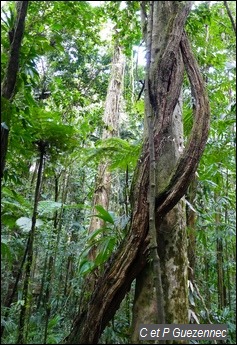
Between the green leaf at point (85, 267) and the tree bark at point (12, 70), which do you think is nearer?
the tree bark at point (12, 70)

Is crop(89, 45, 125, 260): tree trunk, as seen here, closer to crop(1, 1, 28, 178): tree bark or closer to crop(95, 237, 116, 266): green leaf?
crop(95, 237, 116, 266): green leaf

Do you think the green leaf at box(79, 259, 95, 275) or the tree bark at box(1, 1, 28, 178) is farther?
the green leaf at box(79, 259, 95, 275)

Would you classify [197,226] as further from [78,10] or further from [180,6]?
[78,10]

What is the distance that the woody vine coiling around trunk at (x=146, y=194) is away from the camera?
2.34 meters

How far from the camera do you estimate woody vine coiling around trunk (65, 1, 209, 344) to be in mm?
2344

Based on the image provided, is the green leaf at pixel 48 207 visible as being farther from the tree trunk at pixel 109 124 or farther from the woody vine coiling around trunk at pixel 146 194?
the woody vine coiling around trunk at pixel 146 194

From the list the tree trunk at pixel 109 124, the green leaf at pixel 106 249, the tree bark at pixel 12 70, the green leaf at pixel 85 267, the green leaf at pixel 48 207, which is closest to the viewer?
the tree bark at pixel 12 70

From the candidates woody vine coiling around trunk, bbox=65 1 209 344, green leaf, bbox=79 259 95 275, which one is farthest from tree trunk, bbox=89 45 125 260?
woody vine coiling around trunk, bbox=65 1 209 344

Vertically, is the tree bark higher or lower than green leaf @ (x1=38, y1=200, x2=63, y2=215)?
higher

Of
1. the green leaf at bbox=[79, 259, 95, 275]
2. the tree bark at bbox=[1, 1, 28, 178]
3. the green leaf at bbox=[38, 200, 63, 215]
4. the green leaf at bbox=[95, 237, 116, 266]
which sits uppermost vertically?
the tree bark at bbox=[1, 1, 28, 178]

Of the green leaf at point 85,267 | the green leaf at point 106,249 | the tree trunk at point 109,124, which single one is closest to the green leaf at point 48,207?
the tree trunk at point 109,124

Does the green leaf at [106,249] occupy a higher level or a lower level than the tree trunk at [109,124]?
lower

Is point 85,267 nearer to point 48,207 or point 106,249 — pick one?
point 106,249

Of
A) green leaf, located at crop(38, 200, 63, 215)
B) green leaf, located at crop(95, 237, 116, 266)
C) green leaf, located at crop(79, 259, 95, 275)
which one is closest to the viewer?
green leaf, located at crop(95, 237, 116, 266)
